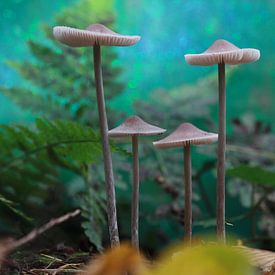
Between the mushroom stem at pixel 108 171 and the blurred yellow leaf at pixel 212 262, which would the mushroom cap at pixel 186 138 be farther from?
the blurred yellow leaf at pixel 212 262

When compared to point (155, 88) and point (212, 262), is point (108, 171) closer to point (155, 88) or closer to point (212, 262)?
point (212, 262)

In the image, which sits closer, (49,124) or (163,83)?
(49,124)

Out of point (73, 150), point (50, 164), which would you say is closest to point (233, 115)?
point (50, 164)

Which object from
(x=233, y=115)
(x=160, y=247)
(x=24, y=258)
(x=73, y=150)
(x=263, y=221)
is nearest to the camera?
(x=24, y=258)

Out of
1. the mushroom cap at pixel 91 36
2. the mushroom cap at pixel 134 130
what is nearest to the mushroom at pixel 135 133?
the mushroom cap at pixel 134 130

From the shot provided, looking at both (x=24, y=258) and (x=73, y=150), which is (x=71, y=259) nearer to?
(x=24, y=258)

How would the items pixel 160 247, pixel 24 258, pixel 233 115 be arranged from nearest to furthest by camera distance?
pixel 24 258
pixel 160 247
pixel 233 115

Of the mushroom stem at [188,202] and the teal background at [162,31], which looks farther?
the teal background at [162,31]
